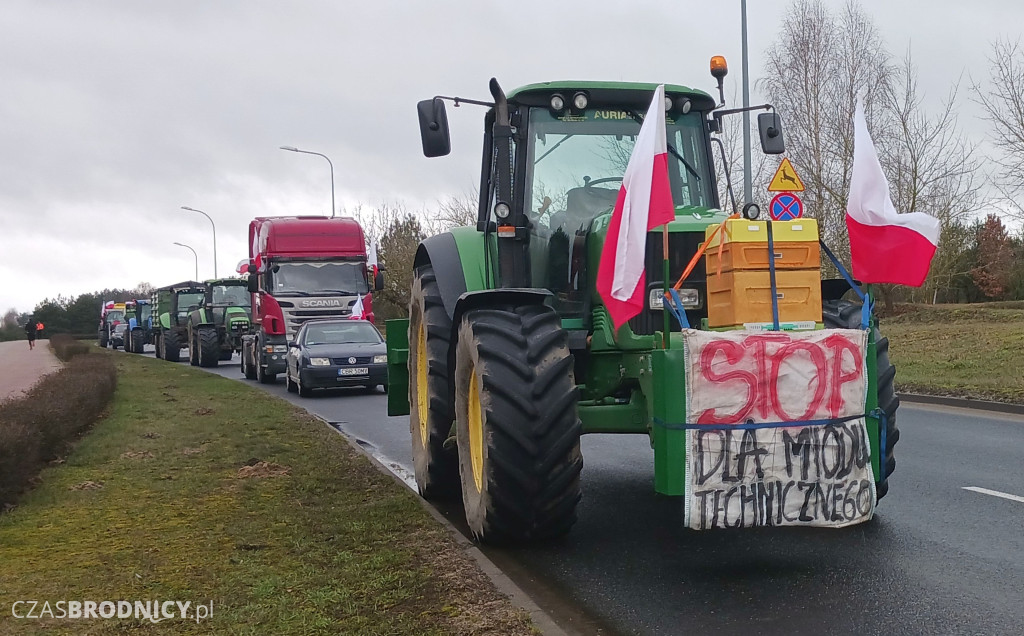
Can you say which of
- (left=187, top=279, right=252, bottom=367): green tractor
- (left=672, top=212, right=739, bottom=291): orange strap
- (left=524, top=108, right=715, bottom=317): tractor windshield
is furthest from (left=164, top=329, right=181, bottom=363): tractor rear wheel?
(left=672, top=212, right=739, bottom=291): orange strap

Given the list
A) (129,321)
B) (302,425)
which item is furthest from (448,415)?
(129,321)

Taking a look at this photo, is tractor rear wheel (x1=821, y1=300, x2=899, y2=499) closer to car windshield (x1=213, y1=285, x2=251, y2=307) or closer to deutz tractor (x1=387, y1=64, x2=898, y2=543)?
deutz tractor (x1=387, y1=64, x2=898, y2=543)

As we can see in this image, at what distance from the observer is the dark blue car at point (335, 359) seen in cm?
1991

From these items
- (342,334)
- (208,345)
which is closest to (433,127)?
(342,334)

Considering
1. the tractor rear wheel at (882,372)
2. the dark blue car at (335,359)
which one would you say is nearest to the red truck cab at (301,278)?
the dark blue car at (335,359)

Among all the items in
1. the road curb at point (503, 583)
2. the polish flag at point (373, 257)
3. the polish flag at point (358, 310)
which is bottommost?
the road curb at point (503, 583)

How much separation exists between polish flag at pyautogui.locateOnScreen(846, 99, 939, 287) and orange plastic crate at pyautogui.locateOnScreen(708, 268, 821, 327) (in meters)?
0.32

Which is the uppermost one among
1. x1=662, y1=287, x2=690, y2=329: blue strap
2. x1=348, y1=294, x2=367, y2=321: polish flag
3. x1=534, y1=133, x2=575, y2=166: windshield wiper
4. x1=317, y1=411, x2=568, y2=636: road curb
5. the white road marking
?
x1=534, y1=133, x2=575, y2=166: windshield wiper

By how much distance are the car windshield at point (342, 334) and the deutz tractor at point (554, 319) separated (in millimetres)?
12302

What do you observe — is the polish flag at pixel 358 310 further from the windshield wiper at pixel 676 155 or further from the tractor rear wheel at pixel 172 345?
the windshield wiper at pixel 676 155

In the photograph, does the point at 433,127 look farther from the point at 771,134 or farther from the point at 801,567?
the point at 801,567

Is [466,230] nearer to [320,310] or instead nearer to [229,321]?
[320,310]

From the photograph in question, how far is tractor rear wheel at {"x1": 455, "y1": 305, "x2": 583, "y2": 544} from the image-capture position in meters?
5.70

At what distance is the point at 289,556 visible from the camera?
6.04 meters
